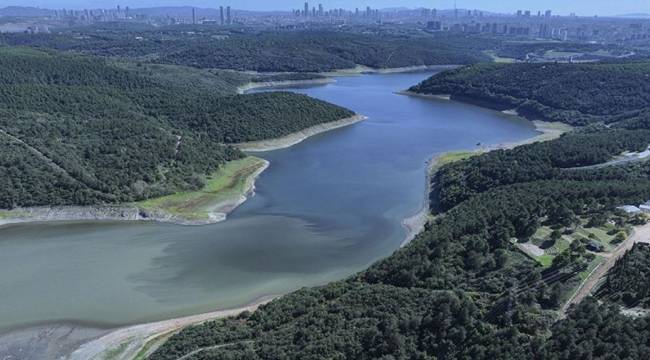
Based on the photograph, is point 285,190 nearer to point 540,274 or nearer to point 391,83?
point 540,274

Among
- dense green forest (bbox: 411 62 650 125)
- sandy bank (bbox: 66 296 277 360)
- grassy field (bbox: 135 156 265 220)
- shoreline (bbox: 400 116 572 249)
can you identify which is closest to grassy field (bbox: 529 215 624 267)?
shoreline (bbox: 400 116 572 249)

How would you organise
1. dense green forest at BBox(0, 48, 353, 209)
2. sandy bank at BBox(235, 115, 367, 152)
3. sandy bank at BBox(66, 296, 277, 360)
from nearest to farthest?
sandy bank at BBox(66, 296, 277, 360) < dense green forest at BBox(0, 48, 353, 209) < sandy bank at BBox(235, 115, 367, 152)

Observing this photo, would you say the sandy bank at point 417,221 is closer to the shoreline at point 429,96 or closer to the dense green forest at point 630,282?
the dense green forest at point 630,282

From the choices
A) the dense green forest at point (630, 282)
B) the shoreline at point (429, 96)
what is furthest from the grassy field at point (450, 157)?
the shoreline at point (429, 96)

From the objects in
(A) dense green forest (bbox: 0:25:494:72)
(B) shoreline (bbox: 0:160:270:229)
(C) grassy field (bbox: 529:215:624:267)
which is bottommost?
(B) shoreline (bbox: 0:160:270:229)

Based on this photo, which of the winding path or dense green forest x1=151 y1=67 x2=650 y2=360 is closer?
dense green forest x1=151 y1=67 x2=650 y2=360

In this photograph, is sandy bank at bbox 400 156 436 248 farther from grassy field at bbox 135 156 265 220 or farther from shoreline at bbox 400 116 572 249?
grassy field at bbox 135 156 265 220

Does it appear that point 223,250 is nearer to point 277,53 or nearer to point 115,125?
point 115,125

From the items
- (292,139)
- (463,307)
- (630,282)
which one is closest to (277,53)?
(292,139)
